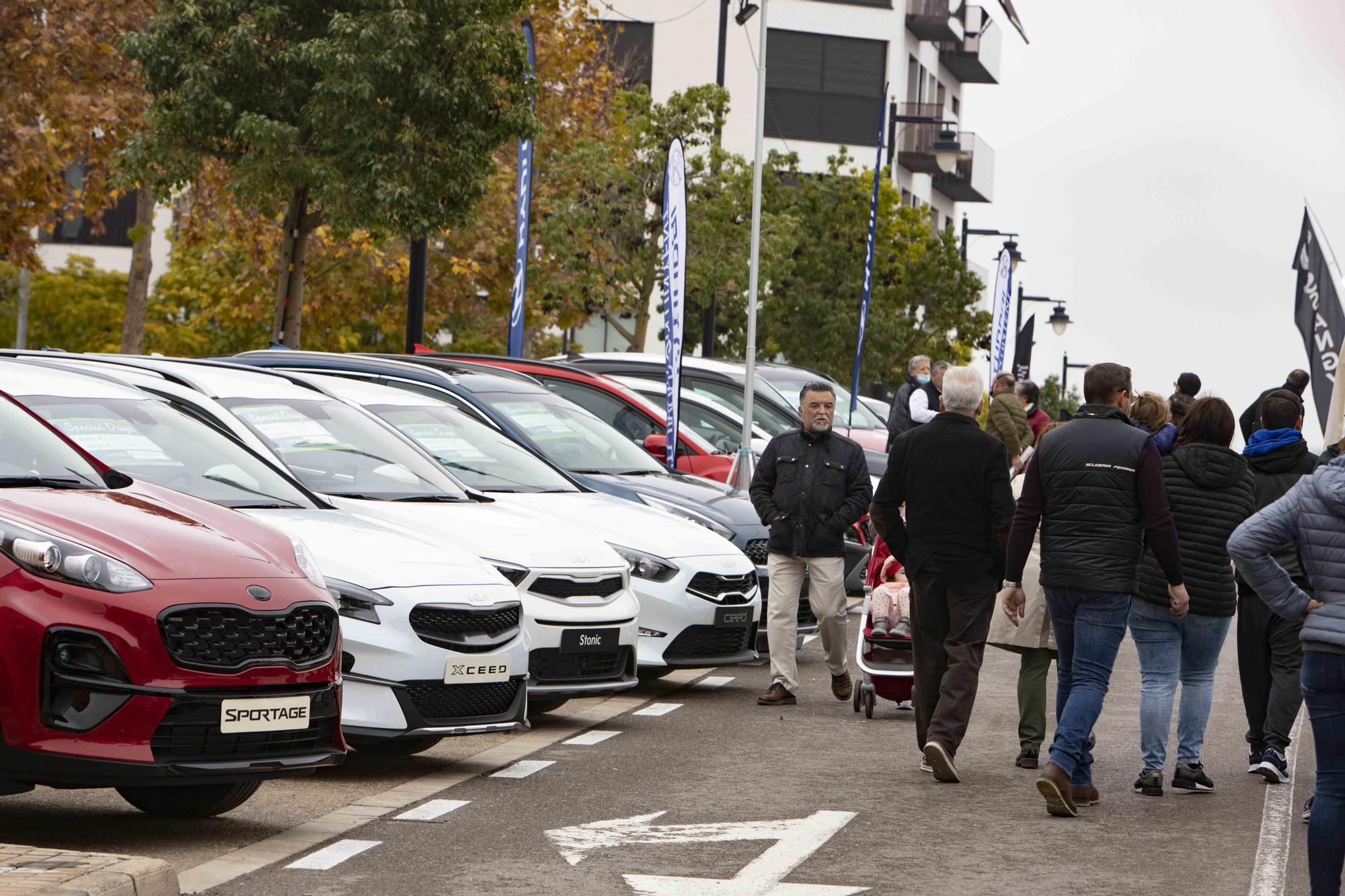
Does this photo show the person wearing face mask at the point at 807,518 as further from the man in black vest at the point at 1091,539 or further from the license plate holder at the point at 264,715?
the license plate holder at the point at 264,715

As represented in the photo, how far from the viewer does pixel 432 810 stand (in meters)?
8.79

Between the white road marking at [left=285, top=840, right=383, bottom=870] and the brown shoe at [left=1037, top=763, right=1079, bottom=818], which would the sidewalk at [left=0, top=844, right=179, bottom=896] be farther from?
the brown shoe at [left=1037, top=763, right=1079, bottom=818]

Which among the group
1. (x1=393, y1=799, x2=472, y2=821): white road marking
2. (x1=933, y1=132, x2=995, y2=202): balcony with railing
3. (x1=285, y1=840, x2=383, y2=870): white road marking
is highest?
(x1=933, y1=132, x2=995, y2=202): balcony with railing

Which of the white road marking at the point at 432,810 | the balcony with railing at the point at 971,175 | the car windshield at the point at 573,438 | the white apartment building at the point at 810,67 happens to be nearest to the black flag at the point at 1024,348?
the white apartment building at the point at 810,67

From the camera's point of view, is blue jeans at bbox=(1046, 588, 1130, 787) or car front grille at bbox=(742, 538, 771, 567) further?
car front grille at bbox=(742, 538, 771, 567)

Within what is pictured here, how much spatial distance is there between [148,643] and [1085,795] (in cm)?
435

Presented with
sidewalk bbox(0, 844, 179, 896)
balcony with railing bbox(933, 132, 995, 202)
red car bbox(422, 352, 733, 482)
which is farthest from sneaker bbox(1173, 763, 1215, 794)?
balcony with railing bbox(933, 132, 995, 202)

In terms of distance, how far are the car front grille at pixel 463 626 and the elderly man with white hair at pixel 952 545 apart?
2.06 m

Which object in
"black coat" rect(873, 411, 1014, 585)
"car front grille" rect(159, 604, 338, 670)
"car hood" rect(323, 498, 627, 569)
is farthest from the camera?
"car hood" rect(323, 498, 627, 569)

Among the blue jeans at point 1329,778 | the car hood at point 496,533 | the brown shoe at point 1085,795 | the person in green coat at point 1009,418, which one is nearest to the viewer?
the blue jeans at point 1329,778

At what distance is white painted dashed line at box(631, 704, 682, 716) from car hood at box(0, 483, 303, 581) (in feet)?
14.6

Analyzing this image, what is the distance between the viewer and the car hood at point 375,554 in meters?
9.07

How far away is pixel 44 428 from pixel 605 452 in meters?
7.00

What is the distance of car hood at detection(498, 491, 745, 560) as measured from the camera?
12297 mm
